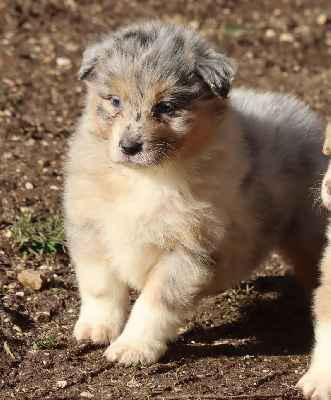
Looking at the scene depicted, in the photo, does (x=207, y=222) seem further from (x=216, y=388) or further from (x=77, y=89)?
(x=77, y=89)

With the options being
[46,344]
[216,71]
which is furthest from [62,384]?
[216,71]

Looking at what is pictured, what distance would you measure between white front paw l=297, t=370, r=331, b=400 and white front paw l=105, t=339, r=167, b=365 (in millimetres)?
947

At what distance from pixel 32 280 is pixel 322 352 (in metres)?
2.17

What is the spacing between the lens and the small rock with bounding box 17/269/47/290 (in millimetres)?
5820

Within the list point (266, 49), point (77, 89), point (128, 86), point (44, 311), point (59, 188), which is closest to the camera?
point (128, 86)

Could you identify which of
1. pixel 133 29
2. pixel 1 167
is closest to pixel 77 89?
pixel 1 167

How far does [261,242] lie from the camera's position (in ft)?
18.6

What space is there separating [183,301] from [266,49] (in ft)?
19.2

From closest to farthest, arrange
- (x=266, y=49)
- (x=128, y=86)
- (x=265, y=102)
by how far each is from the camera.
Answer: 1. (x=128, y=86)
2. (x=265, y=102)
3. (x=266, y=49)

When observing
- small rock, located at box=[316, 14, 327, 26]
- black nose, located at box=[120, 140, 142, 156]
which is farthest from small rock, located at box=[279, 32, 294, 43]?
black nose, located at box=[120, 140, 142, 156]

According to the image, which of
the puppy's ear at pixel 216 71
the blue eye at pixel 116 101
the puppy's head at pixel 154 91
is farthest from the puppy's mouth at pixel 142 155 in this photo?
the puppy's ear at pixel 216 71

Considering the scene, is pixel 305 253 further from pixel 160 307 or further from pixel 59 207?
pixel 59 207

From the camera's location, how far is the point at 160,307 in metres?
5.02

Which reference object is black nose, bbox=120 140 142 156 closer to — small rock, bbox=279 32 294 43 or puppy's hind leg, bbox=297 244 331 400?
puppy's hind leg, bbox=297 244 331 400
